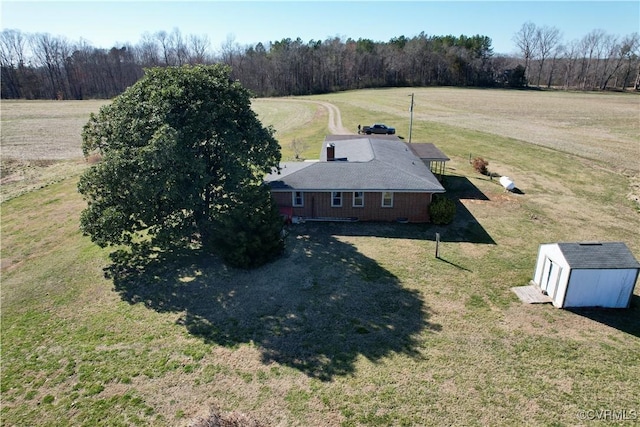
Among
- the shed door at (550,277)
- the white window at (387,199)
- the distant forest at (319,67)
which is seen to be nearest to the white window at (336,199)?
the white window at (387,199)

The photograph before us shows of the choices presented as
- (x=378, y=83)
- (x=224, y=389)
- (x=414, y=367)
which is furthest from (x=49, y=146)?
(x=378, y=83)

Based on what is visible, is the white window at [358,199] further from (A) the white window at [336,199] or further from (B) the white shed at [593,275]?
(B) the white shed at [593,275]

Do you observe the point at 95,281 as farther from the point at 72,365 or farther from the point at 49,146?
the point at 49,146

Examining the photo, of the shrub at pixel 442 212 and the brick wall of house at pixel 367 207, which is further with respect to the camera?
the brick wall of house at pixel 367 207

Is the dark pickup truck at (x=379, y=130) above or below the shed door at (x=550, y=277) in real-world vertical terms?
above

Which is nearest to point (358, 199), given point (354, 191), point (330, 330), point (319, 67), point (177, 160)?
point (354, 191)

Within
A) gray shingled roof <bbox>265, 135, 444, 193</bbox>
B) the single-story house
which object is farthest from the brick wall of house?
gray shingled roof <bbox>265, 135, 444, 193</bbox>

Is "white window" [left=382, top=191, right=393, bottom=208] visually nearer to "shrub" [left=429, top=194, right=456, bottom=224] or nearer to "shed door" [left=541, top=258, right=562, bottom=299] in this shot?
"shrub" [left=429, top=194, right=456, bottom=224]
